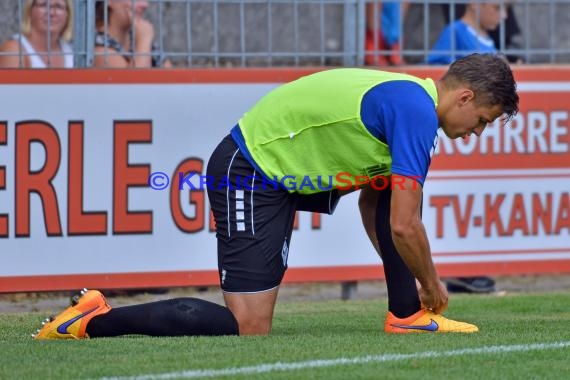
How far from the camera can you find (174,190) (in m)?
8.67

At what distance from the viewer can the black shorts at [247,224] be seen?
6320mm

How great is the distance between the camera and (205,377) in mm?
5062

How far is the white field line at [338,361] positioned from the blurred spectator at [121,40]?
378cm

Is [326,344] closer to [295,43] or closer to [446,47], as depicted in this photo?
[295,43]

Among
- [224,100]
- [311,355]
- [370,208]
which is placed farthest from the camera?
[224,100]

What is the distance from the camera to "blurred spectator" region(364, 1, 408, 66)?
948 cm

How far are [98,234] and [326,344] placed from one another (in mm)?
2900

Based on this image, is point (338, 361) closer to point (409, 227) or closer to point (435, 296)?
point (409, 227)

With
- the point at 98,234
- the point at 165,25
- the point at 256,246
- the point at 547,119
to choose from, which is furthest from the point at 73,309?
the point at 547,119

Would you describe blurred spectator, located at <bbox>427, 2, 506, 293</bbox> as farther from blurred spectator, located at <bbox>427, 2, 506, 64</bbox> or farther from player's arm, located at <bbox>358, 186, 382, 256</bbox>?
player's arm, located at <bbox>358, 186, 382, 256</bbox>

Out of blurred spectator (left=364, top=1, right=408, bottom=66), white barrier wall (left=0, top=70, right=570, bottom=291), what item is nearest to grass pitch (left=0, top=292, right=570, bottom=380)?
white barrier wall (left=0, top=70, right=570, bottom=291)

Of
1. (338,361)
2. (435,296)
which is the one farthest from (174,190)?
(338,361)

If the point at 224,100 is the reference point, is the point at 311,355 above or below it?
below

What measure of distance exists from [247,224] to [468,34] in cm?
382
